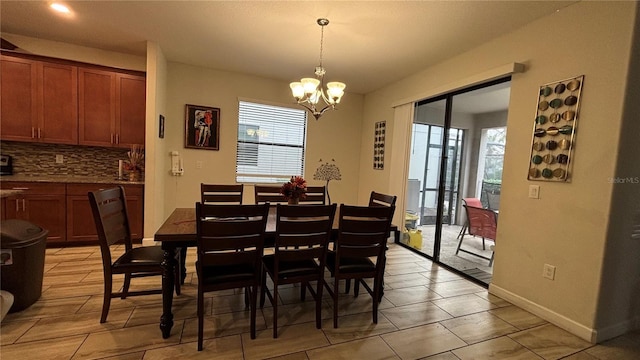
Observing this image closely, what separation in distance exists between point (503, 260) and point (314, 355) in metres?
2.13

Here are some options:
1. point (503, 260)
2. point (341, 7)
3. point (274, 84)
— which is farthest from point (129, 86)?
point (503, 260)

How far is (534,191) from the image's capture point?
98.2 inches

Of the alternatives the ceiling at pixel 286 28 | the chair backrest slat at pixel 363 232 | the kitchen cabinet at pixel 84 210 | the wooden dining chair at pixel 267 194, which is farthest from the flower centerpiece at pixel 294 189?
the kitchen cabinet at pixel 84 210

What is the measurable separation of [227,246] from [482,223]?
10.0 feet

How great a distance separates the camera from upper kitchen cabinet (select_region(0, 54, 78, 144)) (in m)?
3.29

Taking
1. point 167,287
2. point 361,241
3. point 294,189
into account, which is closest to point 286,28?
point 294,189

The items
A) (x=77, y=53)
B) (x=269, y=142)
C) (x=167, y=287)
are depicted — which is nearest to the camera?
(x=167, y=287)

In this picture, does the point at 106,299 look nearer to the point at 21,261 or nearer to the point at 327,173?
the point at 21,261

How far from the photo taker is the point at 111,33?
10.6 feet

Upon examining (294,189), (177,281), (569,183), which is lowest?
(177,281)

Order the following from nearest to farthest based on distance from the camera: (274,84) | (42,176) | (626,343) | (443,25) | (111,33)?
(626,343)
(443,25)
(111,33)
(42,176)
(274,84)

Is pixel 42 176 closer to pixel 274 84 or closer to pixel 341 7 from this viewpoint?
pixel 274 84

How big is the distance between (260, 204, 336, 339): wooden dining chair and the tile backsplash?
10.7 ft

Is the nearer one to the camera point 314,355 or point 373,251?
point 314,355
